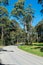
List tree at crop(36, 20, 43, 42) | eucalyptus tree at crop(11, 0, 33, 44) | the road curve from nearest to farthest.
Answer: the road curve → eucalyptus tree at crop(11, 0, 33, 44) → tree at crop(36, 20, 43, 42)

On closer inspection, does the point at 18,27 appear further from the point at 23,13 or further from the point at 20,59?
the point at 20,59

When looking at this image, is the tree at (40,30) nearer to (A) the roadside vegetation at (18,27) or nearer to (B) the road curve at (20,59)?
(A) the roadside vegetation at (18,27)

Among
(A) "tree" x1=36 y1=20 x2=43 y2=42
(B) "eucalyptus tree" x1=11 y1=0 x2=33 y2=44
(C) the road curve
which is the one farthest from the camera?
(A) "tree" x1=36 y1=20 x2=43 y2=42

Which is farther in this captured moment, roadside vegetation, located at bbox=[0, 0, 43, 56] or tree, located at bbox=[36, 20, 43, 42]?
tree, located at bbox=[36, 20, 43, 42]

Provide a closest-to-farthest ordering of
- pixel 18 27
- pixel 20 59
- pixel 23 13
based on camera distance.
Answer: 1. pixel 20 59
2. pixel 23 13
3. pixel 18 27

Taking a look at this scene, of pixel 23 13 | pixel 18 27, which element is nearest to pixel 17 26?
pixel 18 27

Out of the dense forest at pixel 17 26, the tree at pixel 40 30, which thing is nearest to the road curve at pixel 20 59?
the dense forest at pixel 17 26

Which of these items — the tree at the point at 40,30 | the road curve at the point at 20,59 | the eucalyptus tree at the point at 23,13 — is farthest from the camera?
the tree at the point at 40,30

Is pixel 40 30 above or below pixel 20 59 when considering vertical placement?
above

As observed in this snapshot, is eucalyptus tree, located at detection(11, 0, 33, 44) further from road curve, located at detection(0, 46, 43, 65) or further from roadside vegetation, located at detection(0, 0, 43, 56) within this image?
road curve, located at detection(0, 46, 43, 65)

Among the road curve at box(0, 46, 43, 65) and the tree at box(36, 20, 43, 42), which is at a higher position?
the tree at box(36, 20, 43, 42)

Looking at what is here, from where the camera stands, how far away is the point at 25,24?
291 ft

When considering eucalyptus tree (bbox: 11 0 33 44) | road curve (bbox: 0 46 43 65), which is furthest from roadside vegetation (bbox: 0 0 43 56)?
road curve (bbox: 0 46 43 65)

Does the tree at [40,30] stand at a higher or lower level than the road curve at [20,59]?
higher
